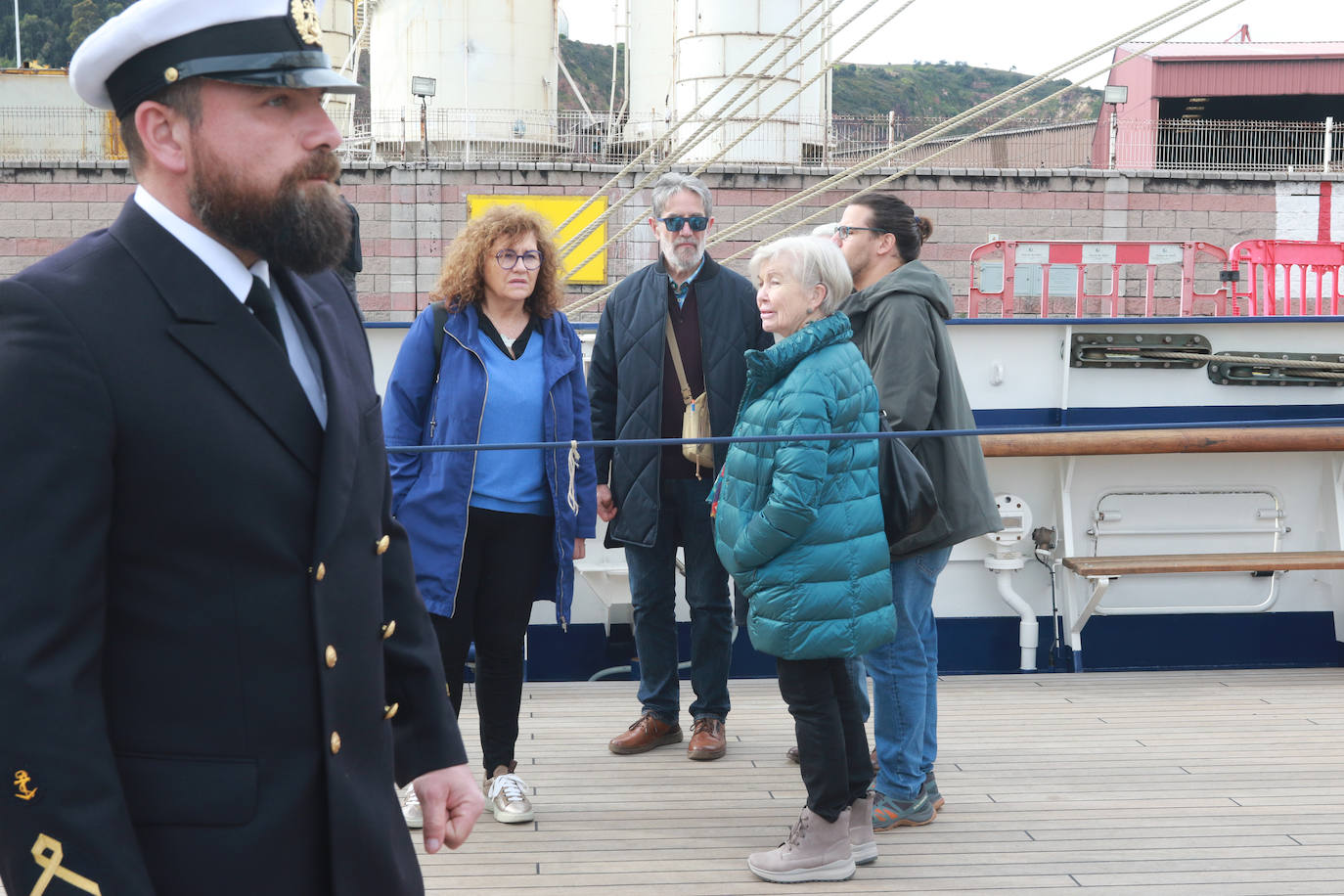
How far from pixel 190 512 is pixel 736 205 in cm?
2054

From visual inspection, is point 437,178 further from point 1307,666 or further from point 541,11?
point 1307,666

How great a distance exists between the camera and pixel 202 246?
1.31 metres

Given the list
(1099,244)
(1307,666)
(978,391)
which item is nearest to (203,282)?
(978,391)

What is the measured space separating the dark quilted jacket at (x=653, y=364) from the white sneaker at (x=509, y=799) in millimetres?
801

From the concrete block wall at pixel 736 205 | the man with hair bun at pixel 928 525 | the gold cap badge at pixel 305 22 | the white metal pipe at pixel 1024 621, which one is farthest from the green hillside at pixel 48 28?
the gold cap badge at pixel 305 22

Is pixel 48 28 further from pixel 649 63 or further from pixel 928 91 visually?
pixel 928 91

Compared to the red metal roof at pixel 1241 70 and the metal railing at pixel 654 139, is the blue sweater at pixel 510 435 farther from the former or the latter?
the red metal roof at pixel 1241 70

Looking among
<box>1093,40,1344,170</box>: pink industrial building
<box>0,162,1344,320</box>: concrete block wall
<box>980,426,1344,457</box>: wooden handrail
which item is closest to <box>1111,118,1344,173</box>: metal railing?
<box>1093,40,1344,170</box>: pink industrial building

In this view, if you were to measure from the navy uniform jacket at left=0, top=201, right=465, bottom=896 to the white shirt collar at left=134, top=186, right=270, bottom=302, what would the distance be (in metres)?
0.01

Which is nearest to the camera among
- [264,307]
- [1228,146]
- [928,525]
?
[264,307]

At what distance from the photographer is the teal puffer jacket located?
9.64ft

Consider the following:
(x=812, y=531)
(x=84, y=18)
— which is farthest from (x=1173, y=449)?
(x=84, y=18)

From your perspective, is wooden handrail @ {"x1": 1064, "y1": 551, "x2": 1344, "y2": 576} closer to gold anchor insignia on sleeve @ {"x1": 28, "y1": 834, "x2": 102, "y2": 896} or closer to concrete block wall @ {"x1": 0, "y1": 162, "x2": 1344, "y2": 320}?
gold anchor insignia on sleeve @ {"x1": 28, "y1": 834, "x2": 102, "y2": 896}

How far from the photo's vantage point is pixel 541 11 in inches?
952
